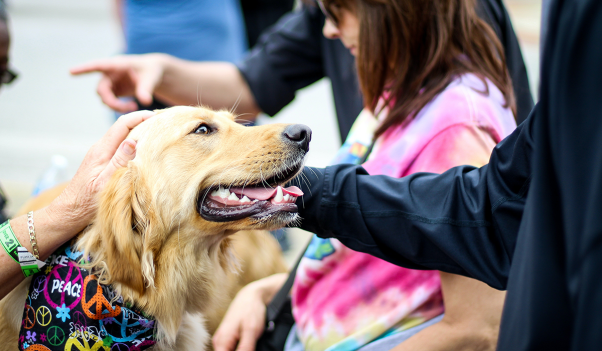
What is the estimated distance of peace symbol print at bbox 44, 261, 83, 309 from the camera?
133 centimetres

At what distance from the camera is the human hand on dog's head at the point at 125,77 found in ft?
6.72

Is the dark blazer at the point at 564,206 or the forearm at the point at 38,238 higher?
the dark blazer at the point at 564,206

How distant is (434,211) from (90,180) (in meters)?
0.98

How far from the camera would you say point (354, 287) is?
1.48m

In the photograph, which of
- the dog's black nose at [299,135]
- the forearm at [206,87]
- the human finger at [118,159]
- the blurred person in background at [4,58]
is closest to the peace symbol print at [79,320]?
the human finger at [118,159]

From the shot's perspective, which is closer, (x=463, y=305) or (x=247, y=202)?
(x=463, y=305)

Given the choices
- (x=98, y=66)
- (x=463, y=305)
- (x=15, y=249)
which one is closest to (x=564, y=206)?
(x=463, y=305)

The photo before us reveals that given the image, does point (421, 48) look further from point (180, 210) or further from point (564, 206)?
point (564, 206)

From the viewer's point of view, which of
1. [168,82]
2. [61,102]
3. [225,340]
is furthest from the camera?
[61,102]

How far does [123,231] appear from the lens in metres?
1.33

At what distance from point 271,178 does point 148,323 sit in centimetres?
Result: 58

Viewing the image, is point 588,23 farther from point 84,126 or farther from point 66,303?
point 84,126

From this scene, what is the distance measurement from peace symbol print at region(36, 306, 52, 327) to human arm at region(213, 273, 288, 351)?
21.5 inches

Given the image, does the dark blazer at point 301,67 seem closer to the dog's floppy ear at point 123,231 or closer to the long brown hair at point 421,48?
the long brown hair at point 421,48
